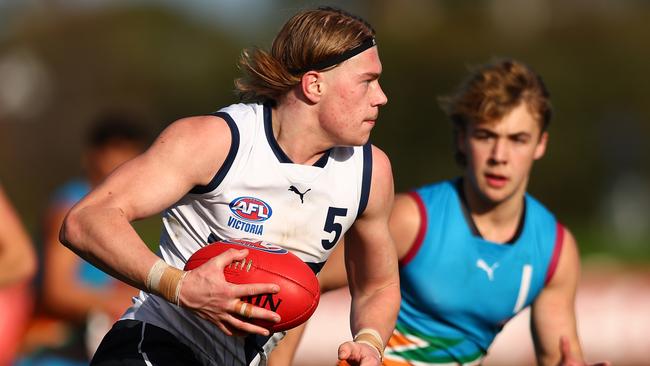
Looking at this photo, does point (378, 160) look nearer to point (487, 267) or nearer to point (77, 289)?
point (487, 267)

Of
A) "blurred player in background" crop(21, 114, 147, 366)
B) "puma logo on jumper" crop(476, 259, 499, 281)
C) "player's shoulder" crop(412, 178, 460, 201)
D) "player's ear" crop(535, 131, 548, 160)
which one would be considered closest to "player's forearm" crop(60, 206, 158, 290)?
"player's shoulder" crop(412, 178, 460, 201)

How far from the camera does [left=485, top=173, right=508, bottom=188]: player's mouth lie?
610 cm

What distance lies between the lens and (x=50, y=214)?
834 cm

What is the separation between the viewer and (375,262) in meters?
5.12

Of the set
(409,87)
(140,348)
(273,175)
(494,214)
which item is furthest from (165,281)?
(409,87)

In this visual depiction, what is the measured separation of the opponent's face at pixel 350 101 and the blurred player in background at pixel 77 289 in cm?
390

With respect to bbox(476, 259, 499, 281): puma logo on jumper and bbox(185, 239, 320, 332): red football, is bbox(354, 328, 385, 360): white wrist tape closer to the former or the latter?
bbox(185, 239, 320, 332): red football

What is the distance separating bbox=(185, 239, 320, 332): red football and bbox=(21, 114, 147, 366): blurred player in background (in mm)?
4002

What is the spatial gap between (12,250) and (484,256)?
8.70 feet

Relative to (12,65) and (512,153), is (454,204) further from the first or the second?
(12,65)

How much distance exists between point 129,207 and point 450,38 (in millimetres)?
28373

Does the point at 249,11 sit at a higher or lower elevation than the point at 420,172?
higher

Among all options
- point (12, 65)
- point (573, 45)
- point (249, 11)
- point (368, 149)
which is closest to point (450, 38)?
point (573, 45)

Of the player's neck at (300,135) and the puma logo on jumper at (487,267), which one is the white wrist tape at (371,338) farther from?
the puma logo on jumper at (487,267)
